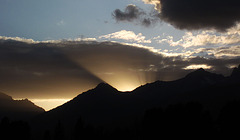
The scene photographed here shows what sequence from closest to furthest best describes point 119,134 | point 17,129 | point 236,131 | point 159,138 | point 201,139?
point 236,131
point 201,139
point 159,138
point 119,134
point 17,129

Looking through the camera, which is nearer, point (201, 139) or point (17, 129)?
point (201, 139)

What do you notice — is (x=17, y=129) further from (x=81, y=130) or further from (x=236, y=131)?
(x=236, y=131)

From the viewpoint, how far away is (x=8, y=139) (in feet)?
324

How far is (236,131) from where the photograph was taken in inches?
1921

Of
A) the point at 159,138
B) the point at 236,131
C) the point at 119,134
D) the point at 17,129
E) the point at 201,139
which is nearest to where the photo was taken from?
the point at 236,131

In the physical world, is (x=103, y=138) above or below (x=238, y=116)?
below

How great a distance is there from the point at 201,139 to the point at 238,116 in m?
9.38

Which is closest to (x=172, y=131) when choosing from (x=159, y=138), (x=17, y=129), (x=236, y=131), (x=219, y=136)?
(x=159, y=138)

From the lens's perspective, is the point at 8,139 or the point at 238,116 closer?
the point at 238,116

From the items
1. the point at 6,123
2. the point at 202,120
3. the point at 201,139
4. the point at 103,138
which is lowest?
the point at 103,138

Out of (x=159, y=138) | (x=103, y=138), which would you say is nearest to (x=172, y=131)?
(x=159, y=138)

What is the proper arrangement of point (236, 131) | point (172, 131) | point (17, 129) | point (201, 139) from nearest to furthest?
point (236, 131) → point (201, 139) → point (172, 131) → point (17, 129)

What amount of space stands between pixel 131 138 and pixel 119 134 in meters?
6.24

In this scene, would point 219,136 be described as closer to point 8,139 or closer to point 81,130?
point 81,130
